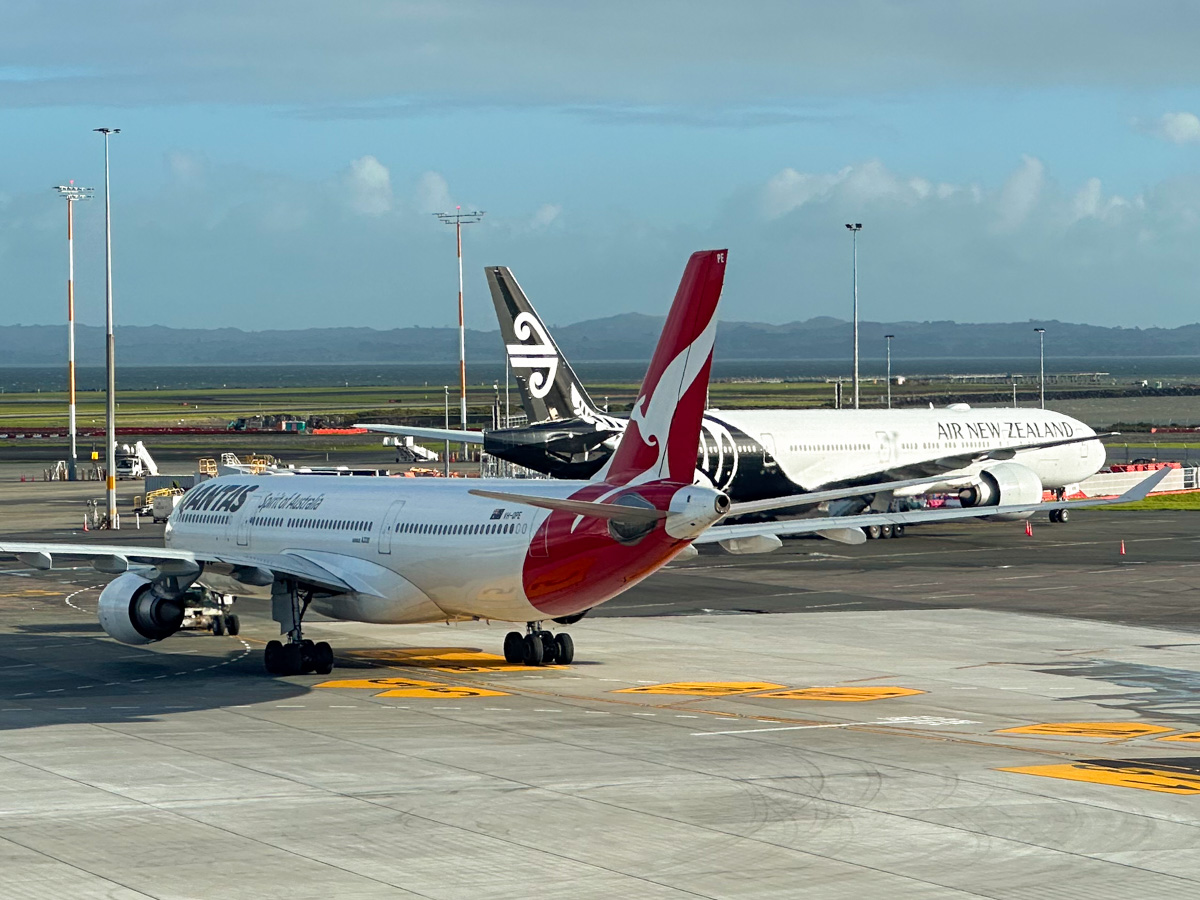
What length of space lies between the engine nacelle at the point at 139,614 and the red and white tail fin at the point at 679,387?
35.3ft

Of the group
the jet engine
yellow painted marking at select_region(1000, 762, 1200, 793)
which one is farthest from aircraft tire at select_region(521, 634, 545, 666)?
the jet engine

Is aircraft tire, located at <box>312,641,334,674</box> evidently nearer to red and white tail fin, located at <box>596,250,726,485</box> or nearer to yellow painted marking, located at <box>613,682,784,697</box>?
yellow painted marking, located at <box>613,682,784,697</box>

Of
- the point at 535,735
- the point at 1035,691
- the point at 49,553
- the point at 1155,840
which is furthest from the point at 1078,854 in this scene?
the point at 49,553

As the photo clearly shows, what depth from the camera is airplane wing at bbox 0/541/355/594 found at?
33.5 metres

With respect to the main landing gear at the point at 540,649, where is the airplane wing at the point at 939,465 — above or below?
above

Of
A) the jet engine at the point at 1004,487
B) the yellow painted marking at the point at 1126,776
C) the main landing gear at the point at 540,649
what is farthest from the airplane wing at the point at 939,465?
the yellow painted marking at the point at 1126,776

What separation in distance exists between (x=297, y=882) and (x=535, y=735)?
973 cm

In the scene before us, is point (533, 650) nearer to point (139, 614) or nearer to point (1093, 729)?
point (139, 614)

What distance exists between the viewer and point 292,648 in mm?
35656

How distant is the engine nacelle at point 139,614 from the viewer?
36.4 meters

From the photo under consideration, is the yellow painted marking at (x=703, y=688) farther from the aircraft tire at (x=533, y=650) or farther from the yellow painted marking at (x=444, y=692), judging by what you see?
the aircraft tire at (x=533, y=650)

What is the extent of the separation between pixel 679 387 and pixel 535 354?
27.6 meters

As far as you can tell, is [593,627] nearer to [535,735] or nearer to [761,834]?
[535,735]

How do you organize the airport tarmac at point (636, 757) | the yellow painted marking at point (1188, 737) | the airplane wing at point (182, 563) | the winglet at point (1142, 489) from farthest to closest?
A: 1. the airplane wing at point (182, 563)
2. the winglet at point (1142, 489)
3. the yellow painted marking at point (1188, 737)
4. the airport tarmac at point (636, 757)
